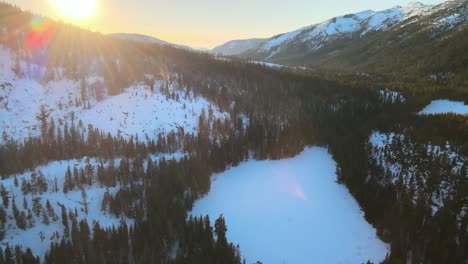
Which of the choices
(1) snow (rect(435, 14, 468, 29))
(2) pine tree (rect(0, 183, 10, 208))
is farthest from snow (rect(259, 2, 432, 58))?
(2) pine tree (rect(0, 183, 10, 208))

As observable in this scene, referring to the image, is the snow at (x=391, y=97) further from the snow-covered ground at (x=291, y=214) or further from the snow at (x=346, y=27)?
the snow at (x=346, y=27)

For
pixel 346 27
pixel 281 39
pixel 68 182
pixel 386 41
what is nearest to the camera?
pixel 68 182

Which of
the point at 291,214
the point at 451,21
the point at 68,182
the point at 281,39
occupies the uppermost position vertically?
the point at 281,39

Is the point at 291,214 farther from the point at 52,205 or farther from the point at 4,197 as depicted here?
the point at 4,197

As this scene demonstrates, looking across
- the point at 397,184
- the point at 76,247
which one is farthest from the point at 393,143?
the point at 76,247

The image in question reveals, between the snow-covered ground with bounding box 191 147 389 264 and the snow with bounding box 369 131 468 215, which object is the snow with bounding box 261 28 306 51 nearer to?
the snow with bounding box 369 131 468 215

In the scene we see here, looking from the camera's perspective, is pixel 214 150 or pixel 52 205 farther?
pixel 214 150

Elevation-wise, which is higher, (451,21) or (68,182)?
(451,21)

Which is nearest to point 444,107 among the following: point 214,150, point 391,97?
point 391,97
